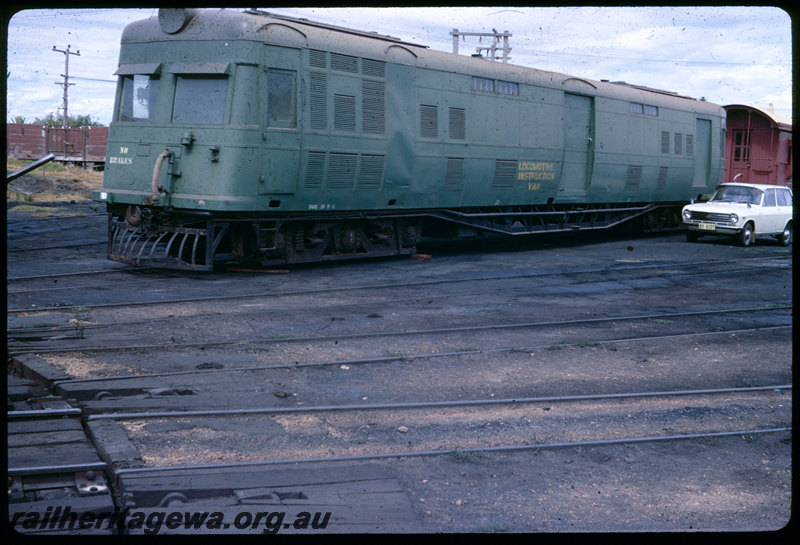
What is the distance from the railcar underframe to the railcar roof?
9.16ft

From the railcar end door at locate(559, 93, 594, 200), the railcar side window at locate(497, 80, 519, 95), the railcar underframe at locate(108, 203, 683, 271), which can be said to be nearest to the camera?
the railcar underframe at locate(108, 203, 683, 271)

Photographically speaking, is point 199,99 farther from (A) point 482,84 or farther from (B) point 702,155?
(B) point 702,155

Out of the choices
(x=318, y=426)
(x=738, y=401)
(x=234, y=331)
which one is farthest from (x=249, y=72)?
(x=738, y=401)

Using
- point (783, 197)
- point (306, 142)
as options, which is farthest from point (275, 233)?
point (783, 197)

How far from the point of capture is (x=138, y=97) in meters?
12.9

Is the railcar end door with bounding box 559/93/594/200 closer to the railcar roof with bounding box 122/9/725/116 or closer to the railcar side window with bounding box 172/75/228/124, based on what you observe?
the railcar roof with bounding box 122/9/725/116

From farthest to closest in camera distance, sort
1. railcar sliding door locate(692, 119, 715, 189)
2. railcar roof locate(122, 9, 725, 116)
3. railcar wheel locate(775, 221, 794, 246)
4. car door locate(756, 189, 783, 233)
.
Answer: railcar sliding door locate(692, 119, 715, 189) < railcar wheel locate(775, 221, 794, 246) < car door locate(756, 189, 783, 233) < railcar roof locate(122, 9, 725, 116)

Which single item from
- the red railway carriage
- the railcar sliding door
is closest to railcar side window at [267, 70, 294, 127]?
the railcar sliding door

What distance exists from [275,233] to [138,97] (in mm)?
3221

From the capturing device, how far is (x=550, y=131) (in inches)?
705

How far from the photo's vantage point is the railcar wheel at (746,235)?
1989 cm

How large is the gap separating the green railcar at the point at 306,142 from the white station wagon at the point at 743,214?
496cm

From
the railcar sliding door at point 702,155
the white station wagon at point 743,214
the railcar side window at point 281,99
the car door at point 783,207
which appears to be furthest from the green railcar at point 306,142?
the railcar sliding door at point 702,155

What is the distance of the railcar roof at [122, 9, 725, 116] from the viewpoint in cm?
1198
